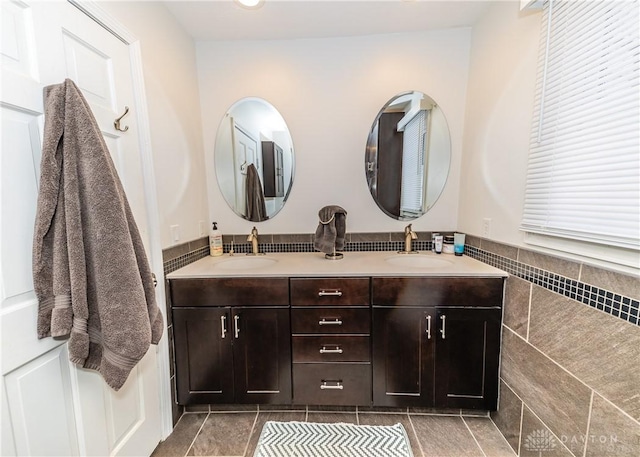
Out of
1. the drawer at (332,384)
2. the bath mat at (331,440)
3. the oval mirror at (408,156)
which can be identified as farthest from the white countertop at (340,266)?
the bath mat at (331,440)

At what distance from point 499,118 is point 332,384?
6.09ft

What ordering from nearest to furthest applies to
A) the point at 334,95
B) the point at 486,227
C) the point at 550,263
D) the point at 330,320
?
1. the point at 550,263
2. the point at 330,320
3. the point at 486,227
4. the point at 334,95

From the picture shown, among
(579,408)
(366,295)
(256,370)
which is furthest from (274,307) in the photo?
(579,408)

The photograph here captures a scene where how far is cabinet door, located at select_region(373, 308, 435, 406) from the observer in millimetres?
1452

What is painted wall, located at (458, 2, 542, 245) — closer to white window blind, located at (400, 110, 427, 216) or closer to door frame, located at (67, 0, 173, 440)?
white window blind, located at (400, 110, 427, 216)

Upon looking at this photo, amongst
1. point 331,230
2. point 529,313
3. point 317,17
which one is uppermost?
point 317,17

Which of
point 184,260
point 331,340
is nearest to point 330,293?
point 331,340

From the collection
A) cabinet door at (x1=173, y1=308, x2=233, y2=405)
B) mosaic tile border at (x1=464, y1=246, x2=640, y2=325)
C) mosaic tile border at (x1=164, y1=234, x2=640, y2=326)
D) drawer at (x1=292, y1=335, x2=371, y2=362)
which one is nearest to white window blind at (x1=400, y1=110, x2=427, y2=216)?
mosaic tile border at (x1=164, y1=234, x2=640, y2=326)

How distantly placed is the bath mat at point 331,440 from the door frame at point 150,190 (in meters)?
0.60

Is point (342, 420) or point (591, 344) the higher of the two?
point (591, 344)

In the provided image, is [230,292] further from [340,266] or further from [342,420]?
[342,420]

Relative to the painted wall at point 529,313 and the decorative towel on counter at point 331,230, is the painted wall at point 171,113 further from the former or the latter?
the painted wall at point 529,313

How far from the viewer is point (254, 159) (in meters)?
1.94

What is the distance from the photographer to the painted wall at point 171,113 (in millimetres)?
1312
